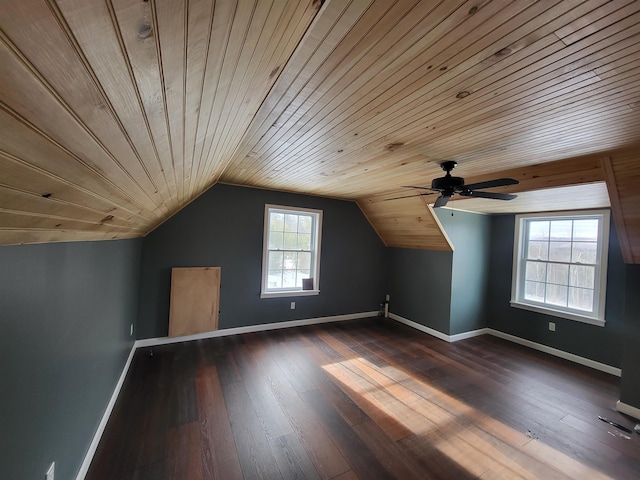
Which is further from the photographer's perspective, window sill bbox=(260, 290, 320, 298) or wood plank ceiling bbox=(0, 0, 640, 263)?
window sill bbox=(260, 290, 320, 298)

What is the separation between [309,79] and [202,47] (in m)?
0.80

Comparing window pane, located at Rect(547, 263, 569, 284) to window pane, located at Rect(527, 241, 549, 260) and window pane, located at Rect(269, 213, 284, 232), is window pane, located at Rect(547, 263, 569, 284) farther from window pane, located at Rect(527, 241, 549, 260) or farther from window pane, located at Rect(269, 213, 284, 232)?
window pane, located at Rect(269, 213, 284, 232)

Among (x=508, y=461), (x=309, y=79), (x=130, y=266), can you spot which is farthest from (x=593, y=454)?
(x=130, y=266)

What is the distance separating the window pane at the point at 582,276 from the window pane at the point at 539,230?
59cm

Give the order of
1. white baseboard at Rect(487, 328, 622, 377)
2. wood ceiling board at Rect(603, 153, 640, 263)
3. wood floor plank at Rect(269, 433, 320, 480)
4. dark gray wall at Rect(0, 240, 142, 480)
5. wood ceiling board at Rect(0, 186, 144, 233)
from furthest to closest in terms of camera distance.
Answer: white baseboard at Rect(487, 328, 622, 377), wood ceiling board at Rect(603, 153, 640, 263), wood floor plank at Rect(269, 433, 320, 480), dark gray wall at Rect(0, 240, 142, 480), wood ceiling board at Rect(0, 186, 144, 233)

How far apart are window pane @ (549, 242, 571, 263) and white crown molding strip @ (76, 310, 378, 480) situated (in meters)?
2.98

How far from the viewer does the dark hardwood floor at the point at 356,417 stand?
187cm

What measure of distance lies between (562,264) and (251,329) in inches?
185

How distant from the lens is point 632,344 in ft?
8.60

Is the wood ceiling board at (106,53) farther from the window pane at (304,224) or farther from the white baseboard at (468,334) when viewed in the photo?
the white baseboard at (468,334)

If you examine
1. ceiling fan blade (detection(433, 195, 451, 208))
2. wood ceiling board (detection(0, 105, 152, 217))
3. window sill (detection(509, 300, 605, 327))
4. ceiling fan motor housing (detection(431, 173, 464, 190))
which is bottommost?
window sill (detection(509, 300, 605, 327))

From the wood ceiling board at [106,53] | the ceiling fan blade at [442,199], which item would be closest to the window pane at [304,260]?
the ceiling fan blade at [442,199]

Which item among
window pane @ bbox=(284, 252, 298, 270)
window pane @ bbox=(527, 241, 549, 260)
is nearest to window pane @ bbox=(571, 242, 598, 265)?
window pane @ bbox=(527, 241, 549, 260)

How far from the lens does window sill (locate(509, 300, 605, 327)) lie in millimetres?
3561
